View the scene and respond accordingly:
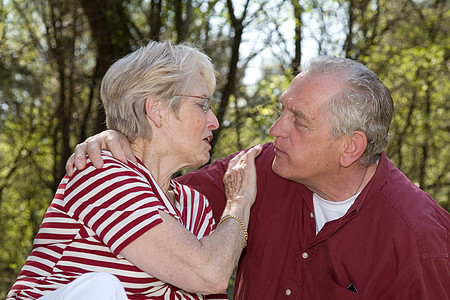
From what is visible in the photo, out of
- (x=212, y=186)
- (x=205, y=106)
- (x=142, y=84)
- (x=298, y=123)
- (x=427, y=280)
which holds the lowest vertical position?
(x=427, y=280)

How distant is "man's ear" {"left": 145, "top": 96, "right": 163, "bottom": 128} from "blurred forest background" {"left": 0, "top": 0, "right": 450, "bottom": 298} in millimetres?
2958

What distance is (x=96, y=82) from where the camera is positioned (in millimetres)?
6914

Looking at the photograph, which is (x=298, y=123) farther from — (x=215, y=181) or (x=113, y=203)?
(x=113, y=203)

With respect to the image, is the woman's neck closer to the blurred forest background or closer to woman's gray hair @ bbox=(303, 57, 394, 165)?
woman's gray hair @ bbox=(303, 57, 394, 165)

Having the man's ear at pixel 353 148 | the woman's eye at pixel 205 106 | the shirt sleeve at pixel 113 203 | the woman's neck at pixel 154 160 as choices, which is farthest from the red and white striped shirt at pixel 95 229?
the man's ear at pixel 353 148

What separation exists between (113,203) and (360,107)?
1.40 metres

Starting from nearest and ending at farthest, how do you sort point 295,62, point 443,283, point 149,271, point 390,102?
point 149,271, point 443,283, point 390,102, point 295,62

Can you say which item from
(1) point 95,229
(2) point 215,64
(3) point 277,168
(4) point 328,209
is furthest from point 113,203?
(2) point 215,64

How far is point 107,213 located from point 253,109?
12.8 feet

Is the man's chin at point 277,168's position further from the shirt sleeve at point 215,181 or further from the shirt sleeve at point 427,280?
the shirt sleeve at point 427,280

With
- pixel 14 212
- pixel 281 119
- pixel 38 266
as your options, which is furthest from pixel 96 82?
pixel 38 266

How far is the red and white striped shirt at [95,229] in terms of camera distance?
2.40 m

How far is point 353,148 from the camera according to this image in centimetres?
319

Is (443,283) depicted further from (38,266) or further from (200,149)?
(38,266)
